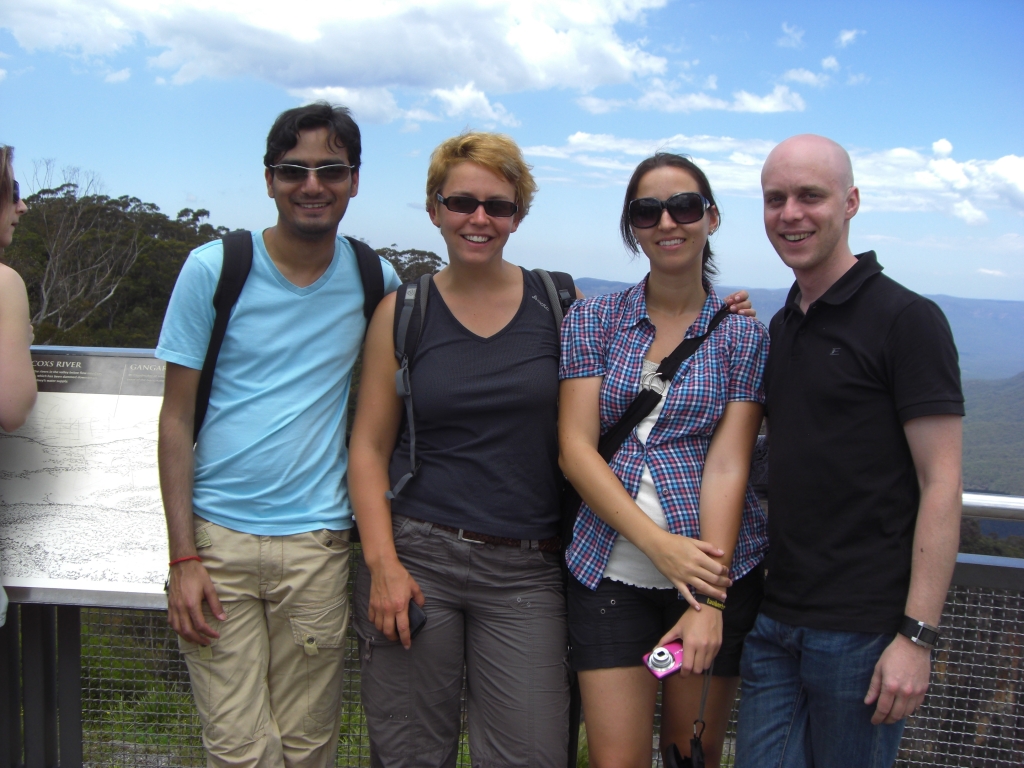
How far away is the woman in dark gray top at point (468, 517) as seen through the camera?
8.18ft

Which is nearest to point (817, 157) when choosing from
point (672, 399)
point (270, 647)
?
point (672, 399)

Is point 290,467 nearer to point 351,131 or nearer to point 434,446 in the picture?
point 434,446

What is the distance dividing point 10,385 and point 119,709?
156 cm

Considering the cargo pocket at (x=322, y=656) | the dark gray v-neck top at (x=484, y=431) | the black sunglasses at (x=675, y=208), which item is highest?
the black sunglasses at (x=675, y=208)

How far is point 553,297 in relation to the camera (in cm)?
270

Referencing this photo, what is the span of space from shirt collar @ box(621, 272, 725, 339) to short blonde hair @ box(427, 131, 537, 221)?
47 cm

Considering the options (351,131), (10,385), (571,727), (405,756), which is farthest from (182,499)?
(571,727)

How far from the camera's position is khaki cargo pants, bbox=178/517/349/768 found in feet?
8.27

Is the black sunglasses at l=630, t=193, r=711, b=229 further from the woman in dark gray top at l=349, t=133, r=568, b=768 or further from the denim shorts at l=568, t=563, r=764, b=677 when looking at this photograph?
the denim shorts at l=568, t=563, r=764, b=677

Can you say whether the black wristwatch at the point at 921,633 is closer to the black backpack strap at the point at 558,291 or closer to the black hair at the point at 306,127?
the black backpack strap at the point at 558,291

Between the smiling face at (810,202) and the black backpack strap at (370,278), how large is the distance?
126 centimetres

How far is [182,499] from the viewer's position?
2496mm

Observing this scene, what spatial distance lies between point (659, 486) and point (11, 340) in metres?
1.98

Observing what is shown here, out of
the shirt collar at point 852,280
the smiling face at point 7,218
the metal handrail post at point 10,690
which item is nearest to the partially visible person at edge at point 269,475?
the smiling face at point 7,218
